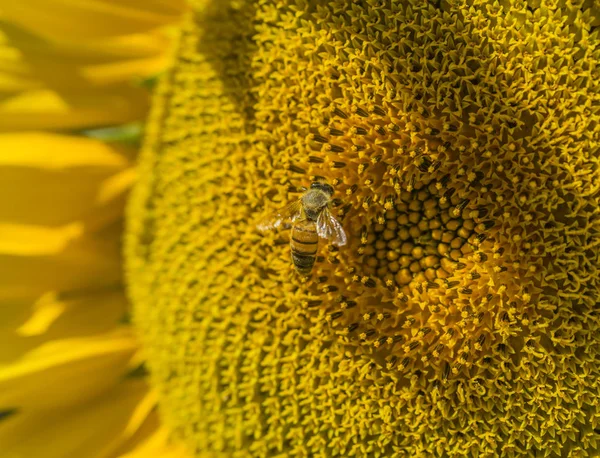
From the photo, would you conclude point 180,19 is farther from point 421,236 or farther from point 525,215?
point 525,215

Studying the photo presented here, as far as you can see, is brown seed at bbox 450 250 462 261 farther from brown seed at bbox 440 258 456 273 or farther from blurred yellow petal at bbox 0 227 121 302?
blurred yellow petal at bbox 0 227 121 302

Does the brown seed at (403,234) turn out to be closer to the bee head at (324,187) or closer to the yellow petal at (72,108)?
the bee head at (324,187)

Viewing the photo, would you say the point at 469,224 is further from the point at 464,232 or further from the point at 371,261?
the point at 371,261

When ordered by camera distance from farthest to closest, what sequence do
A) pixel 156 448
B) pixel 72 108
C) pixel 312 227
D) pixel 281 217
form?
1. pixel 72 108
2. pixel 156 448
3. pixel 281 217
4. pixel 312 227

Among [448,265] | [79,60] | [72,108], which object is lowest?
[72,108]

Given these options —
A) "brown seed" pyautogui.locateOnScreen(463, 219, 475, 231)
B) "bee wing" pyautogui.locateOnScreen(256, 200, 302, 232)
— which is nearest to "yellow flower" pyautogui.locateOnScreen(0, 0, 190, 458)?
"bee wing" pyautogui.locateOnScreen(256, 200, 302, 232)

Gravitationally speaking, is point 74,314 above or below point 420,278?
below

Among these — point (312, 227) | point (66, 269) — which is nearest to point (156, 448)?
point (66, 269)

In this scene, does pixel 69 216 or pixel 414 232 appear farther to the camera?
pixel 69 216
